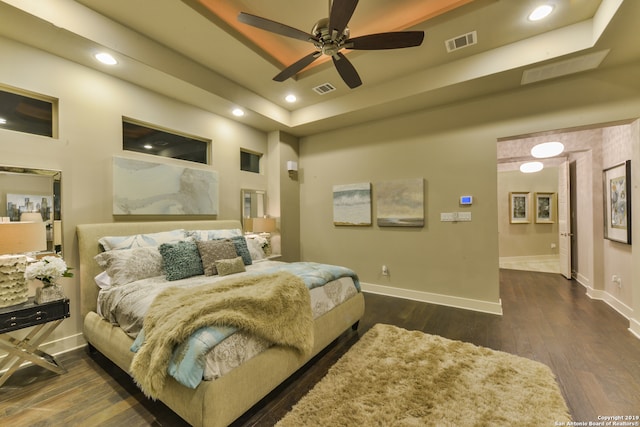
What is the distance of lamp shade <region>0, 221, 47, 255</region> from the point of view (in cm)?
178

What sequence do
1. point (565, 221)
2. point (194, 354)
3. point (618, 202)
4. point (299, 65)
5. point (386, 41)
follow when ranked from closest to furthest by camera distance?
point (194, 354) → point (386, 41) → point (299, 65) → point (618, 202) → point (565, 221)

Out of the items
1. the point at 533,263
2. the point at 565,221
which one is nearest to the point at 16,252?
the point at 565,221

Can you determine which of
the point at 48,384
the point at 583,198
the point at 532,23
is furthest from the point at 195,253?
the point at 583,198

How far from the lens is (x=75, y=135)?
8.61ft

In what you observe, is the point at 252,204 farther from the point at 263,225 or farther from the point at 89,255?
the point at 89,255

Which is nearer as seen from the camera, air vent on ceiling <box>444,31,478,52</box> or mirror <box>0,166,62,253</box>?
mirror <box>0,166,62,253</box>

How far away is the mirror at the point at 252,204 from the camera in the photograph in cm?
431

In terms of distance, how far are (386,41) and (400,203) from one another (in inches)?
94.2

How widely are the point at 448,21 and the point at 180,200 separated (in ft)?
11.8

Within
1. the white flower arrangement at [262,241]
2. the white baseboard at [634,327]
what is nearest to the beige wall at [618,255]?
the white baseboard at [634,327]

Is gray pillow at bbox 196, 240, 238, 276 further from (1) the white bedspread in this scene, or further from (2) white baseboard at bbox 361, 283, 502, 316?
(2) white baseboard at bbox 361, 283, 502, 316

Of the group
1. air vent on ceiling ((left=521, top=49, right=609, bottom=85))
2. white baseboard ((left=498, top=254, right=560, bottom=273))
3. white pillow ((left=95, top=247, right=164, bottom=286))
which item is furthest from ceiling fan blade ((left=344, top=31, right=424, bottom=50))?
white baseboard ((left=498, top=254, right=560, bottom=273))

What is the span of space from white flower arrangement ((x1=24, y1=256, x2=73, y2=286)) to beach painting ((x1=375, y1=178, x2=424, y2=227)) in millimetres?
3776

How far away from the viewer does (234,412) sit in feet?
4.90
